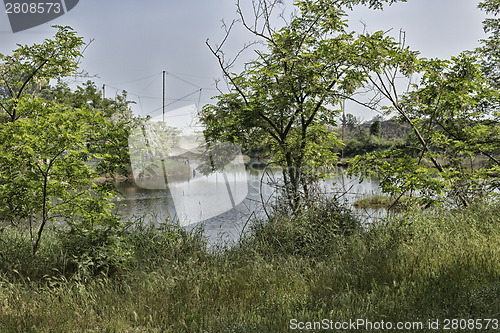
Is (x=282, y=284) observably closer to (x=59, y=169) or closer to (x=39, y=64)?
(x=59, y=169)

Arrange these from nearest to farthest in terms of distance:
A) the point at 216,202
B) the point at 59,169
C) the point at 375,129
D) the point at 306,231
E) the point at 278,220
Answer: the point at 59,169
the point at 306,231
the point at 278,220
the point at 216,202
the point at 375,129

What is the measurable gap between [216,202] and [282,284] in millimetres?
9055

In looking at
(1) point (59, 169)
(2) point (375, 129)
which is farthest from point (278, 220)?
(2) point (375, 129)

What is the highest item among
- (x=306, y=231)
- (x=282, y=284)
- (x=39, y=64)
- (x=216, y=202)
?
(x=39, y=64)

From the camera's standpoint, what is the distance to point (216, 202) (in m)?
12.5

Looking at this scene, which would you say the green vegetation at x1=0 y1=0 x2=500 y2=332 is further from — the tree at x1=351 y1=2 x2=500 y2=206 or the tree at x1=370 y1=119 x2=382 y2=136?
the tree at x1=370 y1=119 x2=382 y2=136

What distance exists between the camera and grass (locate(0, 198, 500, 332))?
2896mm

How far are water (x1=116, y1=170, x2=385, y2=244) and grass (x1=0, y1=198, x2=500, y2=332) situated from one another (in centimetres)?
130

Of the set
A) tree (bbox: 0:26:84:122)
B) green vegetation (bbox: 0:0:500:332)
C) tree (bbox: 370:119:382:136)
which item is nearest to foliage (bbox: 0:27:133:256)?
green vegetation (bbox: 0:0:500:332)

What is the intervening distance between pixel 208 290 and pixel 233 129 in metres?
3.63

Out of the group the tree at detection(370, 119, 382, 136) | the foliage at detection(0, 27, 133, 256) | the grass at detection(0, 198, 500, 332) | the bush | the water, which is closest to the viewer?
the grass at detection(0, 198, 500, 332)

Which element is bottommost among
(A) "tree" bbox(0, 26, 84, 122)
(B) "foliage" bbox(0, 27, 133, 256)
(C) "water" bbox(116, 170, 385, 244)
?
(C) "water" bbox(116, 170, 385, 244)

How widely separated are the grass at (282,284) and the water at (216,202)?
1.30m

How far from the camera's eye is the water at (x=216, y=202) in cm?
756
